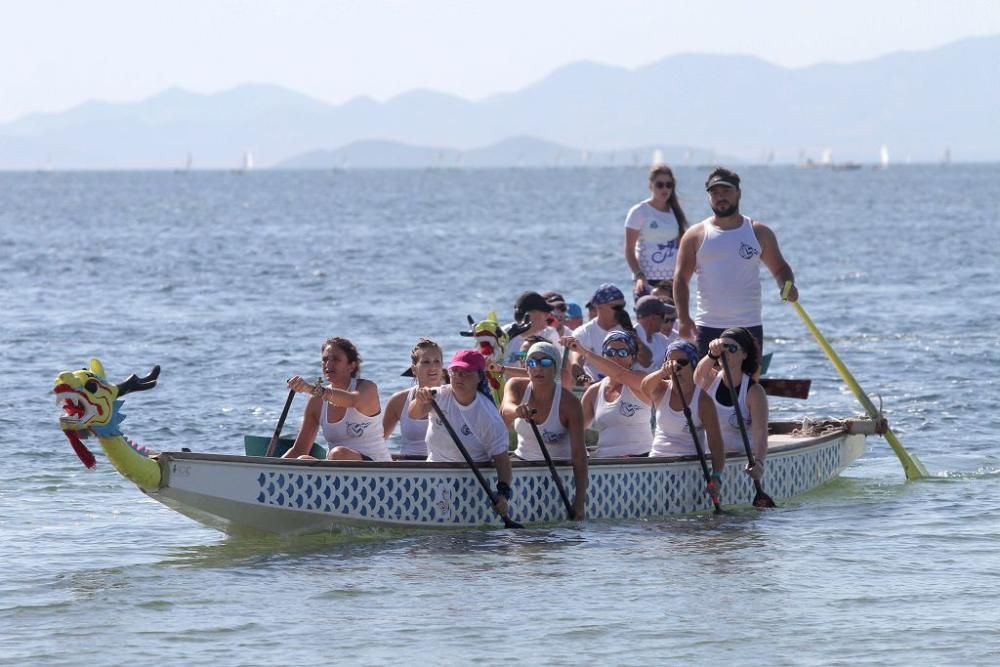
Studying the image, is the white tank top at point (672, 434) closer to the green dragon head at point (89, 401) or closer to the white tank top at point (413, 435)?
the white tank top at point (413, 435)

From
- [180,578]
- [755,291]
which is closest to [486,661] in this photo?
[180,578]

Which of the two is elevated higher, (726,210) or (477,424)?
(726,210)

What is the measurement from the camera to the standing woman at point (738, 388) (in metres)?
13.5

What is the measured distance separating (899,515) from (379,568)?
Answer: 15.6 ft

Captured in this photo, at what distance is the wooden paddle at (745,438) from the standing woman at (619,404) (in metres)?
0.69

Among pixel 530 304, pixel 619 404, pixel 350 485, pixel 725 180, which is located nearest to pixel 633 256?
pixel 530 304

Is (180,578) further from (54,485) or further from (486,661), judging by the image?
(54,485)

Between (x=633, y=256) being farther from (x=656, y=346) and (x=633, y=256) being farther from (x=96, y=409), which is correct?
(x=96, y=409)

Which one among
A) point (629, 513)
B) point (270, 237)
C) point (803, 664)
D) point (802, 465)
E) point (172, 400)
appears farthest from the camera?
point (270, 237)

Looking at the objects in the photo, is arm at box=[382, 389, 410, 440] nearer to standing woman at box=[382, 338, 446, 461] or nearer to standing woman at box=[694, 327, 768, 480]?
standing woman at box=[382, 338, 446, 461]

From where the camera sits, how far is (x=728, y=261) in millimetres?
13977

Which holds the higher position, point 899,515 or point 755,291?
point 755,291

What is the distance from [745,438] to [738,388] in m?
0.40

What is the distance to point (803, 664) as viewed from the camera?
10047 millimetres
